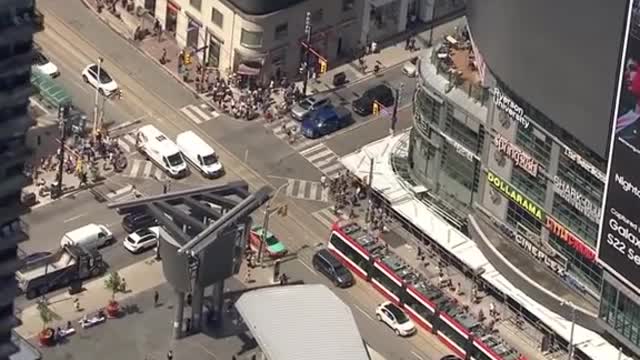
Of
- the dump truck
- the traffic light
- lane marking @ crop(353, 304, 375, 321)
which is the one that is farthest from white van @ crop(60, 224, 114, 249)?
lane marking @ crop(353, 304, 375, 321)

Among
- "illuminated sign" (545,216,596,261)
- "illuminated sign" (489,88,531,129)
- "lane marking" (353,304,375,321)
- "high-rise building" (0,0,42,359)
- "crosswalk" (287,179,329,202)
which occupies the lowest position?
"lane marking" (353,304,375,321)

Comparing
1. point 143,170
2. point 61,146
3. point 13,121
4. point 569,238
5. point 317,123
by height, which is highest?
point 13,121

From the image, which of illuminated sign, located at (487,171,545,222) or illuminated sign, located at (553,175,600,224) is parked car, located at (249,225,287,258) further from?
illuminated sign, located at (553,175,600,224)

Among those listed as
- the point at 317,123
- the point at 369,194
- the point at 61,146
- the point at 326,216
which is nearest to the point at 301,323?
the point at 326,216

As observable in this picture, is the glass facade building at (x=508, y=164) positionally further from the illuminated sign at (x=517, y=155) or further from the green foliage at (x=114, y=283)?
the green foliage at (x=114, y=283)

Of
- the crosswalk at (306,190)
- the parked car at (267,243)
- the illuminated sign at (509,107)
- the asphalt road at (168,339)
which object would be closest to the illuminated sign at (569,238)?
the illuminated sign at (509,107)

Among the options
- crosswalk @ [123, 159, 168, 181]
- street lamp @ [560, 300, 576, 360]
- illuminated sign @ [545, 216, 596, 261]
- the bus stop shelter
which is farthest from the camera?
crosswalk @ [123, 159, 168, 181]

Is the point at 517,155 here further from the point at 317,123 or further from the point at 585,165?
the point at 317,123
